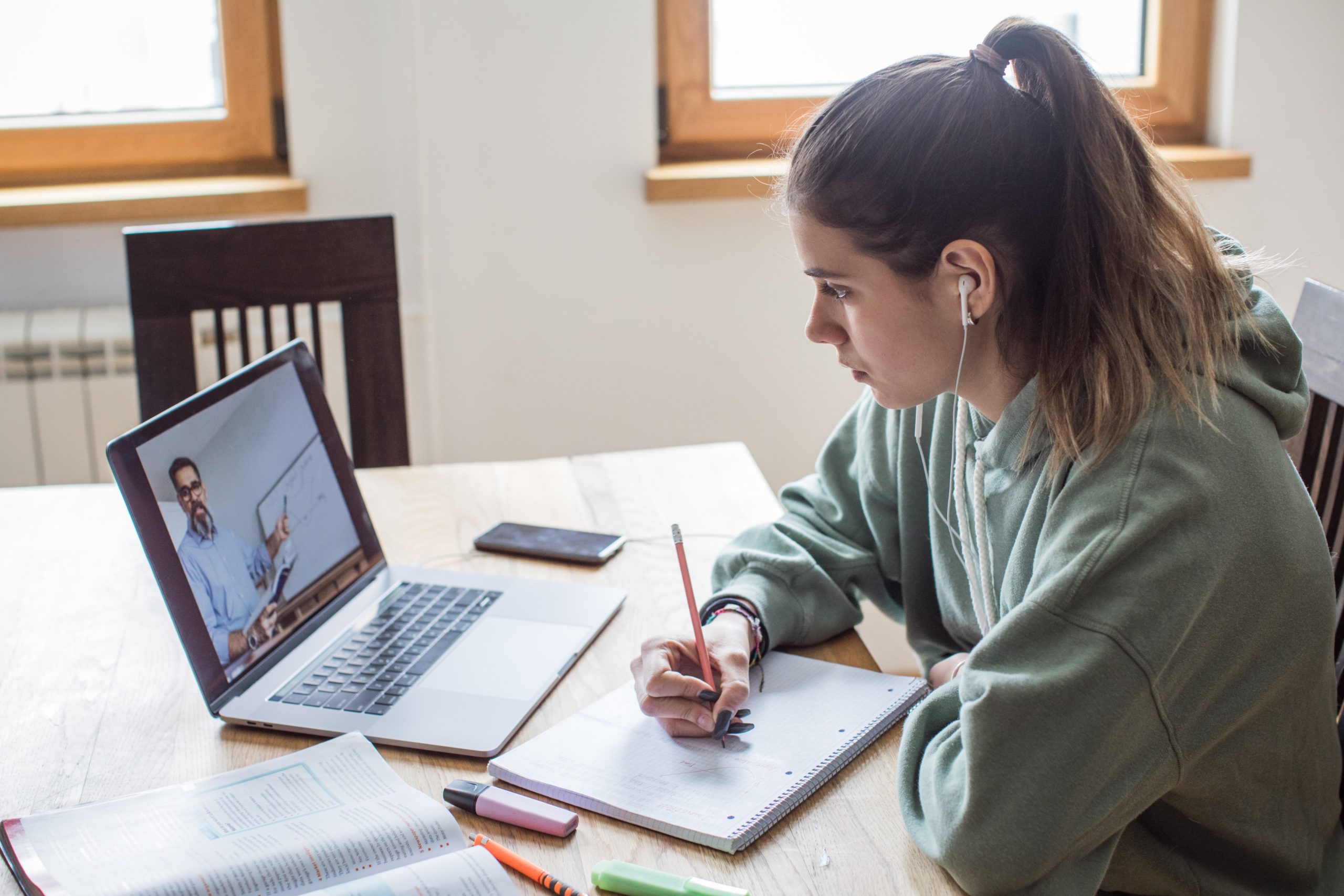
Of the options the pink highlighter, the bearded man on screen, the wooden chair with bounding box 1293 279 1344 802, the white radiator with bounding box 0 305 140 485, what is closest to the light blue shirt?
the bearded man on screen

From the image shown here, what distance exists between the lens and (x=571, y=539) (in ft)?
4.24

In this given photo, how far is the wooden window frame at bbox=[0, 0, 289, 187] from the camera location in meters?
2.22

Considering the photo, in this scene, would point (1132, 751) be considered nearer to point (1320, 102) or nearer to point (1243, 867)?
point (1243, 867)

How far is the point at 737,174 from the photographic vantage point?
2.21m

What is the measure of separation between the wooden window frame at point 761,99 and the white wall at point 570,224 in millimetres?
66

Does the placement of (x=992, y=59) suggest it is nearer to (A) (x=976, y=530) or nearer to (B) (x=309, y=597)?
(A) (x=976, y=530)

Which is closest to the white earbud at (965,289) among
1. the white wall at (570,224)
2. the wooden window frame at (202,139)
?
the white wall at (570,224)

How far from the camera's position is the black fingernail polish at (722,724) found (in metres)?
0.89

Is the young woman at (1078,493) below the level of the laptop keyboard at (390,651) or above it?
above

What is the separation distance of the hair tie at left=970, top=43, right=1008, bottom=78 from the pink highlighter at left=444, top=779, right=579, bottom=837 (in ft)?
1.97

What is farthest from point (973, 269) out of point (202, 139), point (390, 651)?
point (202, 139)

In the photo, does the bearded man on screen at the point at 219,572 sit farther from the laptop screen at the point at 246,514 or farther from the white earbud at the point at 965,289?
the white earbud at the point at 965,289

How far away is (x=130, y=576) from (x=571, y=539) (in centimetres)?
44

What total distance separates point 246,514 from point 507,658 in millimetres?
244
